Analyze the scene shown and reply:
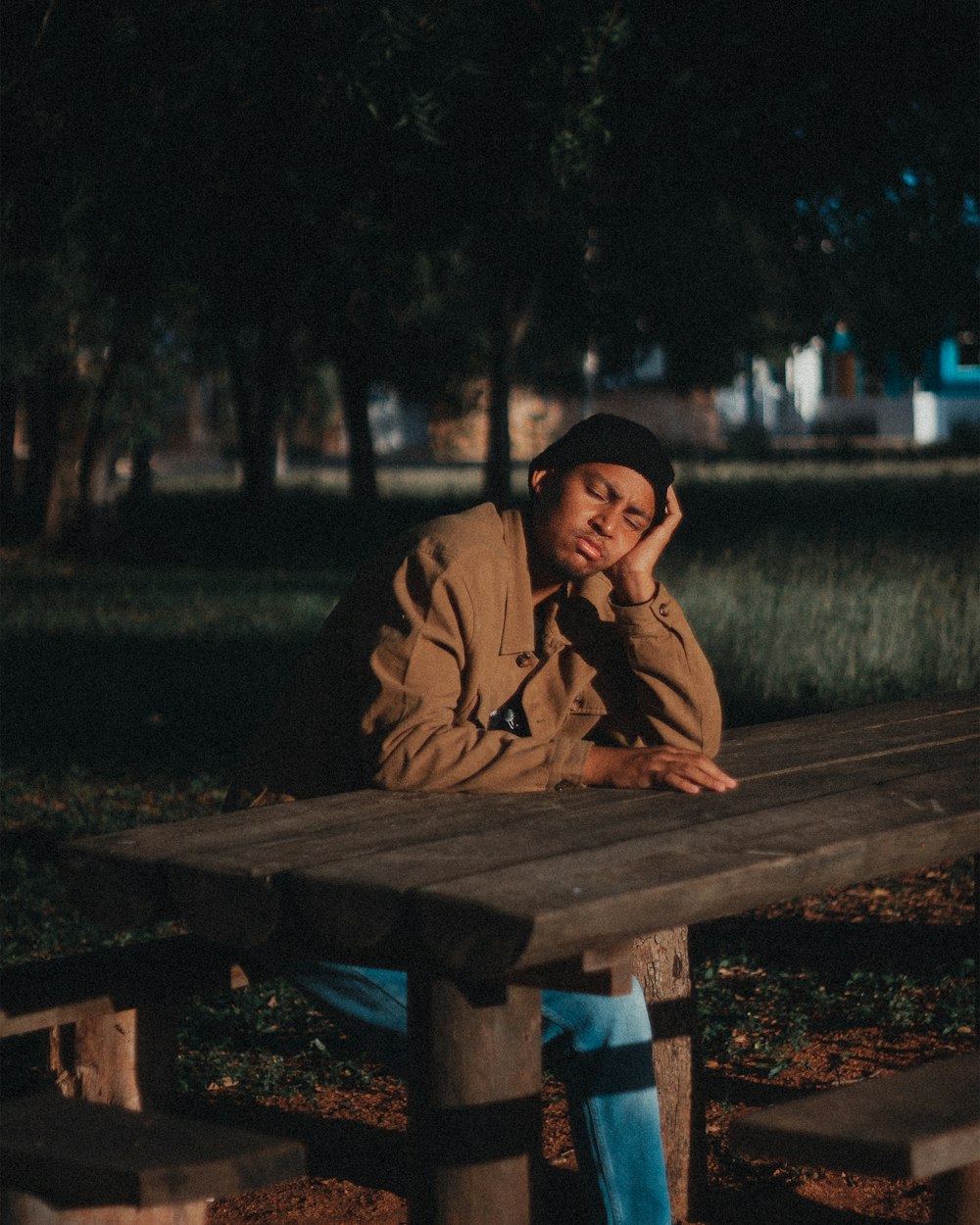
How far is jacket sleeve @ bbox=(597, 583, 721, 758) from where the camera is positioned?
3471mm

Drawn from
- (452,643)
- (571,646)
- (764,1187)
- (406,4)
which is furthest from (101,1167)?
(406,4)

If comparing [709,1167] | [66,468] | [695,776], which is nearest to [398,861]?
[695,776]

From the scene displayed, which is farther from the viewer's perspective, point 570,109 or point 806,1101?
point 570,109

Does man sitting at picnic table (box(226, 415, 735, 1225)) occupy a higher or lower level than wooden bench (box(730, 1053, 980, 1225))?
higher

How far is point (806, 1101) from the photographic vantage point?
7.90ft

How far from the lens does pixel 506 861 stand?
2.66 m

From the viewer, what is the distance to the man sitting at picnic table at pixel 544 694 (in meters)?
3.05

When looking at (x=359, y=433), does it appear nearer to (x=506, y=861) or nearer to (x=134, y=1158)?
(x=506, y=861)

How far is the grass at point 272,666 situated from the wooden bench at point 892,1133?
212 cm

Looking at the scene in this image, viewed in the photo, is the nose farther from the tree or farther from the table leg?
the tree

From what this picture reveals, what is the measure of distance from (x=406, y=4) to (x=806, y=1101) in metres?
6.22

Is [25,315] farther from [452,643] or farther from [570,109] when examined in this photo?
[452,643]

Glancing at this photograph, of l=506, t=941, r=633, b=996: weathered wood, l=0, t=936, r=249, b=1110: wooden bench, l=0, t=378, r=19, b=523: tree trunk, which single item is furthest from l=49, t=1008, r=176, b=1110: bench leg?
l=0, t=378, r=19, b=523: tree trunk

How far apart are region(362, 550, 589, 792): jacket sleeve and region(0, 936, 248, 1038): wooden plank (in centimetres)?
44
